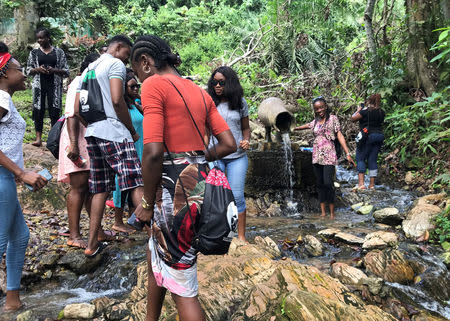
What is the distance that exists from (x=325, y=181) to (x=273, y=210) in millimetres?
1283

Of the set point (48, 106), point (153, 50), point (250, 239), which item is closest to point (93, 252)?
point (250, 239)

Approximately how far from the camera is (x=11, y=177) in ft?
9.01

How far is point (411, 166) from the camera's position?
→ 848cm

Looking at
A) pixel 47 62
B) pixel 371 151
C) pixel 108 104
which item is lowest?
pixel 371 151

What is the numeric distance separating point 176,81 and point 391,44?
909 cm

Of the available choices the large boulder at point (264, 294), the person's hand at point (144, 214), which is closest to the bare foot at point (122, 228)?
the large boulder at point (264, 294)

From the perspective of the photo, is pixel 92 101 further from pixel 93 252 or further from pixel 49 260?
pixel 49 260

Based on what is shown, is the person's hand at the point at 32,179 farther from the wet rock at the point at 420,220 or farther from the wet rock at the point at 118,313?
the wet rock at the point at 420,220

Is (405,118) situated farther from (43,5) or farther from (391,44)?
(43,5)

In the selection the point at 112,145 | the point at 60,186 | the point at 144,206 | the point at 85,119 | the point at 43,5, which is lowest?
the point at 60,186

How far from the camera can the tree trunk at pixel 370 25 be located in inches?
354

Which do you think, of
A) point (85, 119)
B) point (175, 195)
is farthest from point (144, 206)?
point (85, 119)

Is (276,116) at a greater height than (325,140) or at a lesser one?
greater

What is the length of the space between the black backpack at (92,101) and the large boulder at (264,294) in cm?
155
